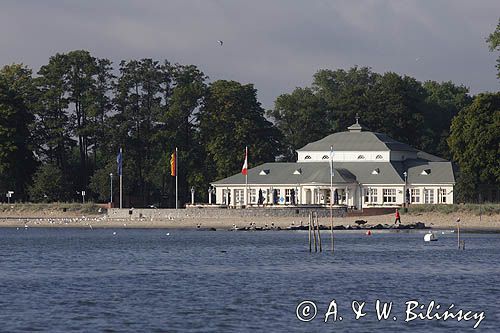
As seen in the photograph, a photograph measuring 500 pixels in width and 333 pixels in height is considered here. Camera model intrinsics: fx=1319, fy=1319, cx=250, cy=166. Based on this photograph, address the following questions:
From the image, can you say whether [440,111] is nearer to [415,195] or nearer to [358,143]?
[358,143]

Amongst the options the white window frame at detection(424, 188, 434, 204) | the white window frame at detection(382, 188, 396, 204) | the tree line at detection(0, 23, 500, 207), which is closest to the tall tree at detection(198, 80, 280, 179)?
the tree line at detection(0, 23, 500, 207)

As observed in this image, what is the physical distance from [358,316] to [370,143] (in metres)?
88.7

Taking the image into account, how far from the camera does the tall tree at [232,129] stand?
13800 cm

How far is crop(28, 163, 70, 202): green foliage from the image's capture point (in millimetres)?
134125

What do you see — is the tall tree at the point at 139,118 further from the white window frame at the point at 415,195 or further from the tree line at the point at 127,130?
the white window frame at the point at 415,195

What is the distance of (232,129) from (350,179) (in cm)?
1852

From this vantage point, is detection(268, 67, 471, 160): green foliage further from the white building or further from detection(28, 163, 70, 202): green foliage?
detection(28, 163, 70, 202): green foliage

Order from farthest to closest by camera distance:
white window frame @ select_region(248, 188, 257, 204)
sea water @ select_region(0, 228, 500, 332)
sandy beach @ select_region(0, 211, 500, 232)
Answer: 1. white window frame @ select_region(248, 188, 257, 204)
2. sandy beach @ select_region(0, 211, 500, 232)
3. sea water @ select_region(0, 228, 500, 332)

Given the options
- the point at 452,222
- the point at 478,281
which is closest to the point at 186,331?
the point at 478,281

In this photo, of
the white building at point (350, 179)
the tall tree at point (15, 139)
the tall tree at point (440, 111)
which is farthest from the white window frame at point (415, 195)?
the tall tree at point (15, 139)

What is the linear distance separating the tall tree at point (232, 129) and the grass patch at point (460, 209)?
89.9 ft

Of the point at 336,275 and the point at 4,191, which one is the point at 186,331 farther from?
the point at 4,191

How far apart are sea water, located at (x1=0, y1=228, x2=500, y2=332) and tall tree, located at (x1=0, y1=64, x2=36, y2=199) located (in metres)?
44.7

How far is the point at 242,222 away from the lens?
114375mm
